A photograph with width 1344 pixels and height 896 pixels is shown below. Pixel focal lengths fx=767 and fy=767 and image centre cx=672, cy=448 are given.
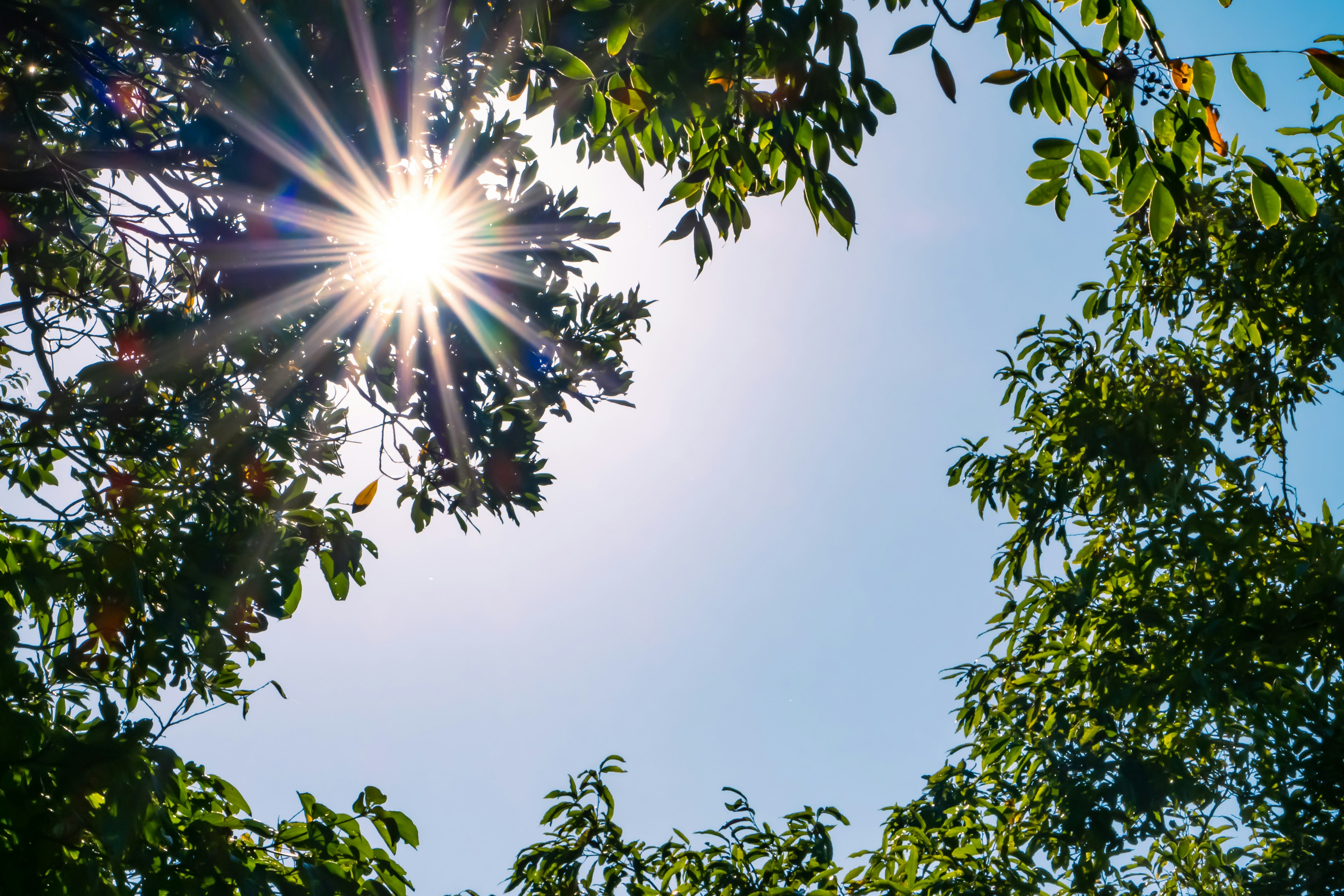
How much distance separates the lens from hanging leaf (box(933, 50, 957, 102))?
2305mm

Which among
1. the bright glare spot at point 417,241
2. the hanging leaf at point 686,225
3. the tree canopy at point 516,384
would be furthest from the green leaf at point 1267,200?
the bright glare spot at point 417,241

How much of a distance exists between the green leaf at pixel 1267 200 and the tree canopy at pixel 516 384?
2 cm

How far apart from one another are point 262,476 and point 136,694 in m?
1.48

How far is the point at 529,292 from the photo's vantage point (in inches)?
196

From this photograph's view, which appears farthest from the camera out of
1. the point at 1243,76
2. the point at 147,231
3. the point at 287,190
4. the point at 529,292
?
the point at 147,231

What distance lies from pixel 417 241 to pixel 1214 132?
4.14 meters

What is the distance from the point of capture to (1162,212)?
7.18ft

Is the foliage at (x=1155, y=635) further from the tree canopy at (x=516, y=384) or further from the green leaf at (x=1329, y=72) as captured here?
the green leaf at (x=1329, y=72)

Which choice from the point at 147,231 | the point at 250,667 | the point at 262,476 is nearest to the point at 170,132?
the point at 147,231

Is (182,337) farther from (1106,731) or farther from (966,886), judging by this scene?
(1106,731)

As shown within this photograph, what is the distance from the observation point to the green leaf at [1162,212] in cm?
217

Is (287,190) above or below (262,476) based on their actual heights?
above

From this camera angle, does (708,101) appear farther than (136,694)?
No

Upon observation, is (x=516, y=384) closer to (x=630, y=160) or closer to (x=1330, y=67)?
(x=630, y=160)
